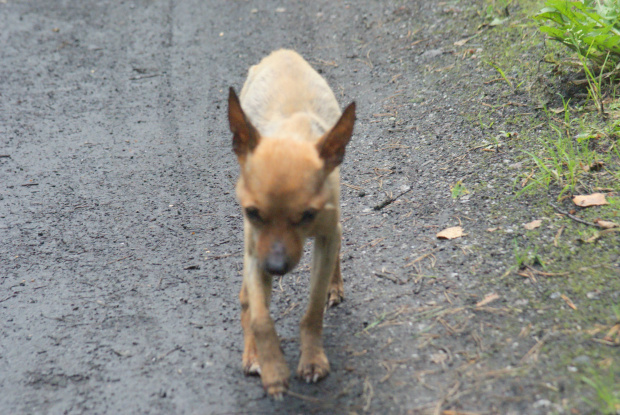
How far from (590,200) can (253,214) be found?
2623 millimetres

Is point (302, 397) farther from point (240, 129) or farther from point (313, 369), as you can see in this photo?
point (240, 129)

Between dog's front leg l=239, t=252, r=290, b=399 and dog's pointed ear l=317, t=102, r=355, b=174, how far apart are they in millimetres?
771

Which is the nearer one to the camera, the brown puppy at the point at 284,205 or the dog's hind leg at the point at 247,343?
the brown puppy at the point at 284,205

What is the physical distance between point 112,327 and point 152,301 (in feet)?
1.15

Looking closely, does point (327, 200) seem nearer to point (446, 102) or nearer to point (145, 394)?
point (145, 394)

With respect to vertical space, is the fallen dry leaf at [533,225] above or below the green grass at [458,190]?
above

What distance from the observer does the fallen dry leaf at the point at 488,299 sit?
12.8ft

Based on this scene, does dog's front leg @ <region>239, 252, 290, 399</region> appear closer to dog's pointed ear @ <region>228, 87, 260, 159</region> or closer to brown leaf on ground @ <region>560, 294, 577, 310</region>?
dog's pointed ear @ <region>228, 87, 260, 159</region>

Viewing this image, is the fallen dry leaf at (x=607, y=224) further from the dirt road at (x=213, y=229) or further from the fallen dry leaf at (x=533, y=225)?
the dirt road at (x=213, y=229)

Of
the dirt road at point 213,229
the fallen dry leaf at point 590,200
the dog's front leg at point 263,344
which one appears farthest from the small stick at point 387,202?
the dog's front leg at point 263,344

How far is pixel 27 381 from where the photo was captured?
396 centimetres

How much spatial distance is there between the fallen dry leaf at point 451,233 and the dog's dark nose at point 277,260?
1.84 metres

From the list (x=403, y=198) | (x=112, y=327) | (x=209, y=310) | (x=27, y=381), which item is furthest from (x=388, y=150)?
(x=27, y=381)

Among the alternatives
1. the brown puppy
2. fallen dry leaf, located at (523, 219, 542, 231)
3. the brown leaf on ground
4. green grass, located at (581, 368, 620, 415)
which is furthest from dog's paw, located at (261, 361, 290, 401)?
fallen dry leaf, located at (523, 219, 542, 231)
